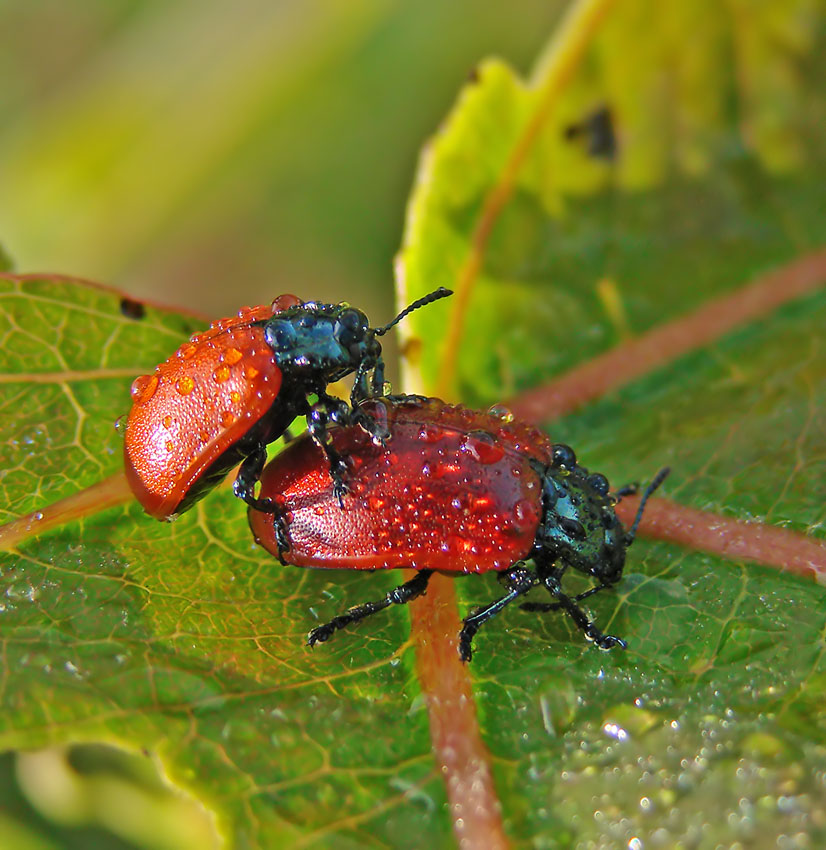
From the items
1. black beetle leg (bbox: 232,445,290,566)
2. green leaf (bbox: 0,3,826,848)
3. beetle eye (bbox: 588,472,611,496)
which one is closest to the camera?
green leaf (bbox: 0,3,826,848)

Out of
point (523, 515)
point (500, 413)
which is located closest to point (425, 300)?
point (500, 413)

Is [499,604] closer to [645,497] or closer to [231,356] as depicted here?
[645,497]

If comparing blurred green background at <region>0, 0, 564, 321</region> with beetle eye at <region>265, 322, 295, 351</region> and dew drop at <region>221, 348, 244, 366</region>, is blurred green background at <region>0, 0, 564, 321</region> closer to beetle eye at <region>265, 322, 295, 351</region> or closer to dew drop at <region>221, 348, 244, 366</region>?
beetle eye at <region>265, 322, 295, 351</region>

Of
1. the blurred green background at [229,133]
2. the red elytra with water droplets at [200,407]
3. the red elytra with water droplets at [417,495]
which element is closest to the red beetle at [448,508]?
the red elytra with water droplets at [417,495]

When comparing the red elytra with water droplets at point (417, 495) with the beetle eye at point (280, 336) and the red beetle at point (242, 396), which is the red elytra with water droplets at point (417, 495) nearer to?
the red beetle at point (242, 396)

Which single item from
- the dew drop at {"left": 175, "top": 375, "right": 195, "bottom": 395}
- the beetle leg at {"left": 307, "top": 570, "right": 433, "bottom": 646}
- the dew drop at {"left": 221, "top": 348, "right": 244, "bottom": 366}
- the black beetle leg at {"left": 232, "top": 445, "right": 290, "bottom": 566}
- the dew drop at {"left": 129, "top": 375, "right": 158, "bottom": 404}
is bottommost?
the beetle leg at {"left": 307, "top": 570, "right": 433, "bottom": 646}

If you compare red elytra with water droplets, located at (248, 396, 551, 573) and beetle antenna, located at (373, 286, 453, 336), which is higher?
beetle antenna, located at (373, 286, 453, 336)

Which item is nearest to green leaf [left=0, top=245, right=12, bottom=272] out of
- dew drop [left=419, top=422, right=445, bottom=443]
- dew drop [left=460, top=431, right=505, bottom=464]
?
dew drop [left=419, top=422, right=445, bottom=443]
